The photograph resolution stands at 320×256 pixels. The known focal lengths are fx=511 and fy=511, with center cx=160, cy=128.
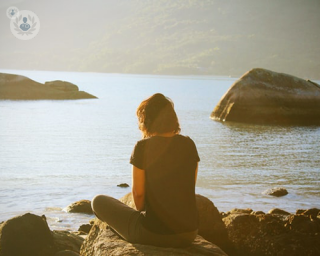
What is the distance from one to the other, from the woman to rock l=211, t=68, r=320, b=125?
2928 centimetres

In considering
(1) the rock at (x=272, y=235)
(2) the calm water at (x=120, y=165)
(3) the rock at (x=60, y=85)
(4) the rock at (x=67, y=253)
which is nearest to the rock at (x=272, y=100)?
(2) the calm water at (x=120, y=165)

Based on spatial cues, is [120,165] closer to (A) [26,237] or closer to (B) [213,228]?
(B) [213,228]

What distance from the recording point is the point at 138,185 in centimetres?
480

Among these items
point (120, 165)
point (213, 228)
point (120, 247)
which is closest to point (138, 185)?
point (120, 247)

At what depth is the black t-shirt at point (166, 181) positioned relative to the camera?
185 inches

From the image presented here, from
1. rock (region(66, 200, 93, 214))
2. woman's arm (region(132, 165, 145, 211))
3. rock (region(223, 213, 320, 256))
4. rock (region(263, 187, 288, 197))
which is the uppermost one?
woman's arm (region(132, 165, 145, 211))

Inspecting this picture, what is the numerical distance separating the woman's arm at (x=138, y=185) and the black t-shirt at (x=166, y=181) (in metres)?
0.04

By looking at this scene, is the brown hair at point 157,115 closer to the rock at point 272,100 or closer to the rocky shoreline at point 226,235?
the rocky shoreline at point 226,235

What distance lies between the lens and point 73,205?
11258 mm

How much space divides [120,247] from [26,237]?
2033 mm

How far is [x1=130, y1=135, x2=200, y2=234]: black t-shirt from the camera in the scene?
4703mm

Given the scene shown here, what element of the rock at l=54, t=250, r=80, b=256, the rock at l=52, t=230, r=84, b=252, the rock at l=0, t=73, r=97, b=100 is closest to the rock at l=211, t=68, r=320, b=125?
the rock at l=52, t=230, r=84, b=252

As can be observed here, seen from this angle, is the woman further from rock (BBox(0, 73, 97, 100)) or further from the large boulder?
rock (BBox(0, 73, 97, 100))

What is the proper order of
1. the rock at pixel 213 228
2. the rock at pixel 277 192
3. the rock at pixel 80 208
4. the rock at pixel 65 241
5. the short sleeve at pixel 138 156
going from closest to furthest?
the short sleeve at pixel 138 156
the rock at pixel 65 241
the rock at pixel 213 228
the rock at pixel 80 208
the rock at pixel 277 192
